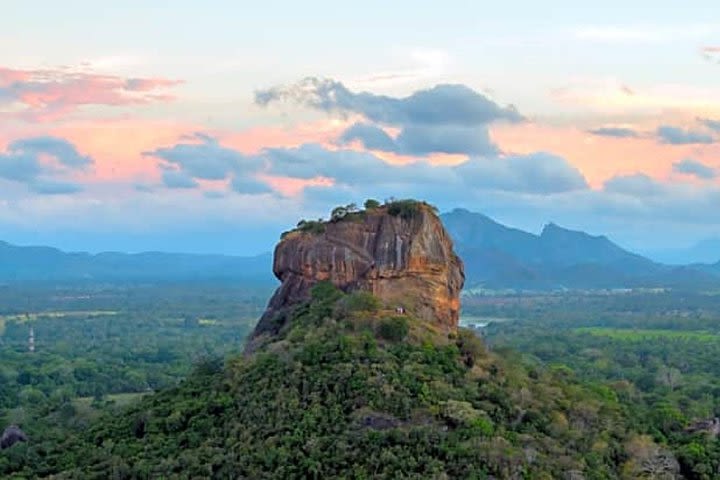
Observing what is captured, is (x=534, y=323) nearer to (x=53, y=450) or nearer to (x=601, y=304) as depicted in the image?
(x=601, y=304)

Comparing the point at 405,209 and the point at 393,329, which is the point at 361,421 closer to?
the point at 393,329

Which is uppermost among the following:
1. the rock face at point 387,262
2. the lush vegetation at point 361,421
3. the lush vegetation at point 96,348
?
the rock face at point 387,262

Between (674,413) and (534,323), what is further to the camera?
(534,323)

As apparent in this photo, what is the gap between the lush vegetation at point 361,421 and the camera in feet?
90.0

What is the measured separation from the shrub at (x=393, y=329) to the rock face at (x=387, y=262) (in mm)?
2614

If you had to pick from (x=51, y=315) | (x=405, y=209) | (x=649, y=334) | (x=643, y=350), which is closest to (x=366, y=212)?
(x=405, y=209)

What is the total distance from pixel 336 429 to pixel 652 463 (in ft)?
35.3

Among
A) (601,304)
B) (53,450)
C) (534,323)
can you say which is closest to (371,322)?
(53,450)

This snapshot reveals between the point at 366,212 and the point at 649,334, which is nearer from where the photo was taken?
the point at 366,212

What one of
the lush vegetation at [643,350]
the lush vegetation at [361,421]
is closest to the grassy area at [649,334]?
the lush vegetation at [643,350]

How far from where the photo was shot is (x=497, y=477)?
26.6 meters

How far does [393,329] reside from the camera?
111ft

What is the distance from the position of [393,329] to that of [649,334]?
8632cm

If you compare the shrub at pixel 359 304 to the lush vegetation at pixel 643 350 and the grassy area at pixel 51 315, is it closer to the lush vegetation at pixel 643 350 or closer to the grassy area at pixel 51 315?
the lush vegetation at pixel 643 350
